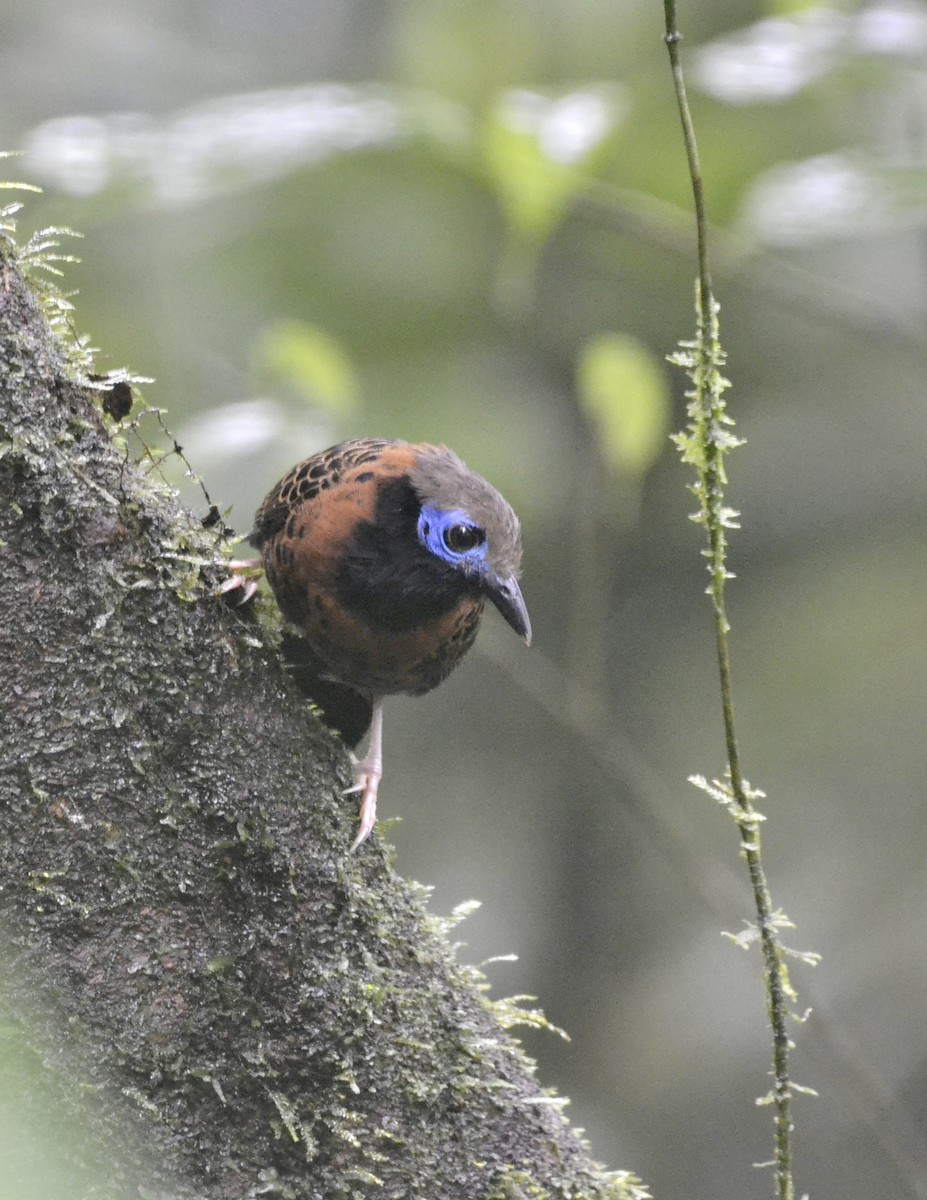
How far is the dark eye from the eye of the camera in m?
2.65

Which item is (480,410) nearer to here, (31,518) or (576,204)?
(576,204)

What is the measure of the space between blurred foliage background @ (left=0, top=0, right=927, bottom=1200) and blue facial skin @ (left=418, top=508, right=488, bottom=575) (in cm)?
189

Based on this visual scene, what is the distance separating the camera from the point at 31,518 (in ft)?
5.95

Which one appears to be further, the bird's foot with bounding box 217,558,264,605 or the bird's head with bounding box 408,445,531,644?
the bird's head with bounding box 408,445,531,644

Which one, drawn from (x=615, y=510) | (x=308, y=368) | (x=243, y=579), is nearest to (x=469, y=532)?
(x=243, y=579)

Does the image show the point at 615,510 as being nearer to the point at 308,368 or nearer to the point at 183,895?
the point at 308,368

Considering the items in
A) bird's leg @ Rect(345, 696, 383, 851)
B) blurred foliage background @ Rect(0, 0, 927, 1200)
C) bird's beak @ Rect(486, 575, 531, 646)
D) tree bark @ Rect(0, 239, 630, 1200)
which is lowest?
tree bark @ Rect(0, 239, 630, 1200)

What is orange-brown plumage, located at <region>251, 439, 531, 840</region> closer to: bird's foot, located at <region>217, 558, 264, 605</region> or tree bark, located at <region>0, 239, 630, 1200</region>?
bird's foot, located at <region>217, 558, 264, 605</region>

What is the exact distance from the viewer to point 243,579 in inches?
90.4

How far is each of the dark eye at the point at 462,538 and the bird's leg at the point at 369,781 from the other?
0.51m

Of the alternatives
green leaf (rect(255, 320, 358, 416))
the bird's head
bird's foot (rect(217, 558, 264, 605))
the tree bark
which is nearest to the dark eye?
the bird's head

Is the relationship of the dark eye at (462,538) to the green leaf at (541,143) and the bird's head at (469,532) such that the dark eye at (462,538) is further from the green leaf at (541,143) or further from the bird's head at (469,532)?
the green leaf at (541,143)

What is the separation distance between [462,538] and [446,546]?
5cm

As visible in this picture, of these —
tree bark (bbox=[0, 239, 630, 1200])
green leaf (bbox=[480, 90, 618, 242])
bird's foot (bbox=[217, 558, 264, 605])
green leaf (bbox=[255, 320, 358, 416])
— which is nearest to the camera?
tree bark (bbox=[0, 239, 630, 1200])
